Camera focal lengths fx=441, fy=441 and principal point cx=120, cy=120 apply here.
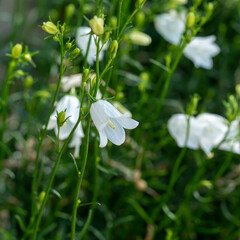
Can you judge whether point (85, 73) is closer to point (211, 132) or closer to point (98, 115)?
point (98, 115)

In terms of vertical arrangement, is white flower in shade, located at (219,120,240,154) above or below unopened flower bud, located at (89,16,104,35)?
below

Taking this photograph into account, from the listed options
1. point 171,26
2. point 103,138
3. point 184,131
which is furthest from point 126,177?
point 103,138

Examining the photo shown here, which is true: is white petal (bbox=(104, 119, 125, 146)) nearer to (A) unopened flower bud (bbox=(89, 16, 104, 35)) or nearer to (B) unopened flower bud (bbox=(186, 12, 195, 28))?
(A) unopened flower bud (bbox=(89, 16, 104, 35))

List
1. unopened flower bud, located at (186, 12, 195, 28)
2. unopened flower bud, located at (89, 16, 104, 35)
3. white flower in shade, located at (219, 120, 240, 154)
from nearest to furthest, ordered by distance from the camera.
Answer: unopened flower bud, located at (89, 16, 104, 35)
unopened flower bud, located at (186, 12, 195, 28)
white flower in shade, located at (219, 120, 240, 154)

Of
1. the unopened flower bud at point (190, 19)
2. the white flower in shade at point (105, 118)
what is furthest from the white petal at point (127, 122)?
the unopened flower bud at point (190, 19)

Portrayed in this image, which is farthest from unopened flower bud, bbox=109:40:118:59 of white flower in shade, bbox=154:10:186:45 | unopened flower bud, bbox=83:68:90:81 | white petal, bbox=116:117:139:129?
white flower in shade, bbox=154:10:186:45

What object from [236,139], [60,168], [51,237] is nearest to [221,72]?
[236,139]

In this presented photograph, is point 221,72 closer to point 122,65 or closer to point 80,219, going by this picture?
point 122,65
